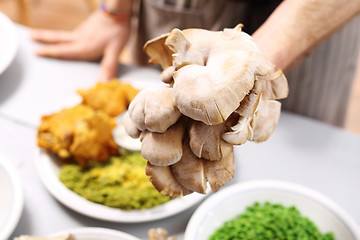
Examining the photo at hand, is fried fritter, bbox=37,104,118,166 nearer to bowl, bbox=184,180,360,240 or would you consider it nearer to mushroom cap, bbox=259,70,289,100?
bowl, bbox=184,180,360,240

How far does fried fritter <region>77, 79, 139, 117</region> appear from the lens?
76 centimetres

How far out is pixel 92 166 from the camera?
0.71m

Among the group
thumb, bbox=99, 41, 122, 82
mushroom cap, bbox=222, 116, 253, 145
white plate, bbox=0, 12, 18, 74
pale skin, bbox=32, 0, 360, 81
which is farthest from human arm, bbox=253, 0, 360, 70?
white plate, bbox=0, 12, 18, 74

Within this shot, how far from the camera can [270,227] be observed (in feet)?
1.97

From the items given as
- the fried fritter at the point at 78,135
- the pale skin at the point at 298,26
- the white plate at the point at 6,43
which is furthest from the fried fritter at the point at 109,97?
the pale skin at the point at 298,26

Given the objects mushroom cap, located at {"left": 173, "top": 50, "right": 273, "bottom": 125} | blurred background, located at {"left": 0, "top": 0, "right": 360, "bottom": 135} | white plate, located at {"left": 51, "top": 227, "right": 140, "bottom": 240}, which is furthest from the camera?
blurred background, located at {"left": 0, "top": 0, "right": 360, "bottom": 135}

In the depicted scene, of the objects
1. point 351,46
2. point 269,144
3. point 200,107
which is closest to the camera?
point 200,107

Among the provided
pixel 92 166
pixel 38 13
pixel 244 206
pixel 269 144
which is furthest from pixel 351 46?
pixel 38 13

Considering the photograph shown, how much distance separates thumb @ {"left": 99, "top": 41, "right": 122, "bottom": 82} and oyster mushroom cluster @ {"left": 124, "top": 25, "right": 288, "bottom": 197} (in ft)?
1.90

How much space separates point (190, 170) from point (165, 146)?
0.10 ft

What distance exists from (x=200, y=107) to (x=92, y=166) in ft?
1.62

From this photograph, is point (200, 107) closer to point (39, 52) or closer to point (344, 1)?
point (344, 1)

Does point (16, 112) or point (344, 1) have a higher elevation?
point (344, 1)

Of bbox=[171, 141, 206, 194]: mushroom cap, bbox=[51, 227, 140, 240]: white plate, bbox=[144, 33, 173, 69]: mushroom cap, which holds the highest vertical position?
bbox=[144, 33, 173, 69]: mushroom cap
